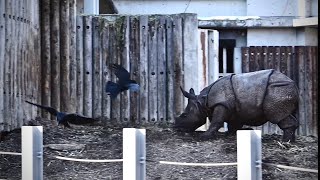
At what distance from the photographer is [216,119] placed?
8875 mm

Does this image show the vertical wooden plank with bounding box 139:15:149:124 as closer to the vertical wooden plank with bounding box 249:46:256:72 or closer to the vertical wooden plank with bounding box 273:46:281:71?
the vertical wooden plank with bounding box 249:46:256:72

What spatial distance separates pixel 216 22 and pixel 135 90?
3442 mm

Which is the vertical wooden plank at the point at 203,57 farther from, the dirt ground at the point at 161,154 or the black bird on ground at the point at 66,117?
the black bird on ground at the point at 66,117

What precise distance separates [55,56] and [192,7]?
4.36 m

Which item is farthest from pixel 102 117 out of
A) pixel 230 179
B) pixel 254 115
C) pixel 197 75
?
pixel 230 179

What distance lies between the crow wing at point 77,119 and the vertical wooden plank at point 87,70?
13.3 inches

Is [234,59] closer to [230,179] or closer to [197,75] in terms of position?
[197,75]

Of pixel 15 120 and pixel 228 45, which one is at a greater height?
pixel 228 45

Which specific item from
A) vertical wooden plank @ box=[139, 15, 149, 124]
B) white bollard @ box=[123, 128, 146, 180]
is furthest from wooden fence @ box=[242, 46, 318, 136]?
white bollard @ box=[123, 128, 146, 180]

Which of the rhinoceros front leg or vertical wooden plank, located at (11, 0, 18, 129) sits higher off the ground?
vertical wooden plank, located at (11, 0, 18, 129)

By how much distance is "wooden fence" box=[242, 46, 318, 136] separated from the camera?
1198cm

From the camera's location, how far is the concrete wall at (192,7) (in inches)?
549

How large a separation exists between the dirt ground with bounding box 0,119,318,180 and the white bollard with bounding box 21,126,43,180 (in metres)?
0.52

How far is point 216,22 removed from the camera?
1338cm
